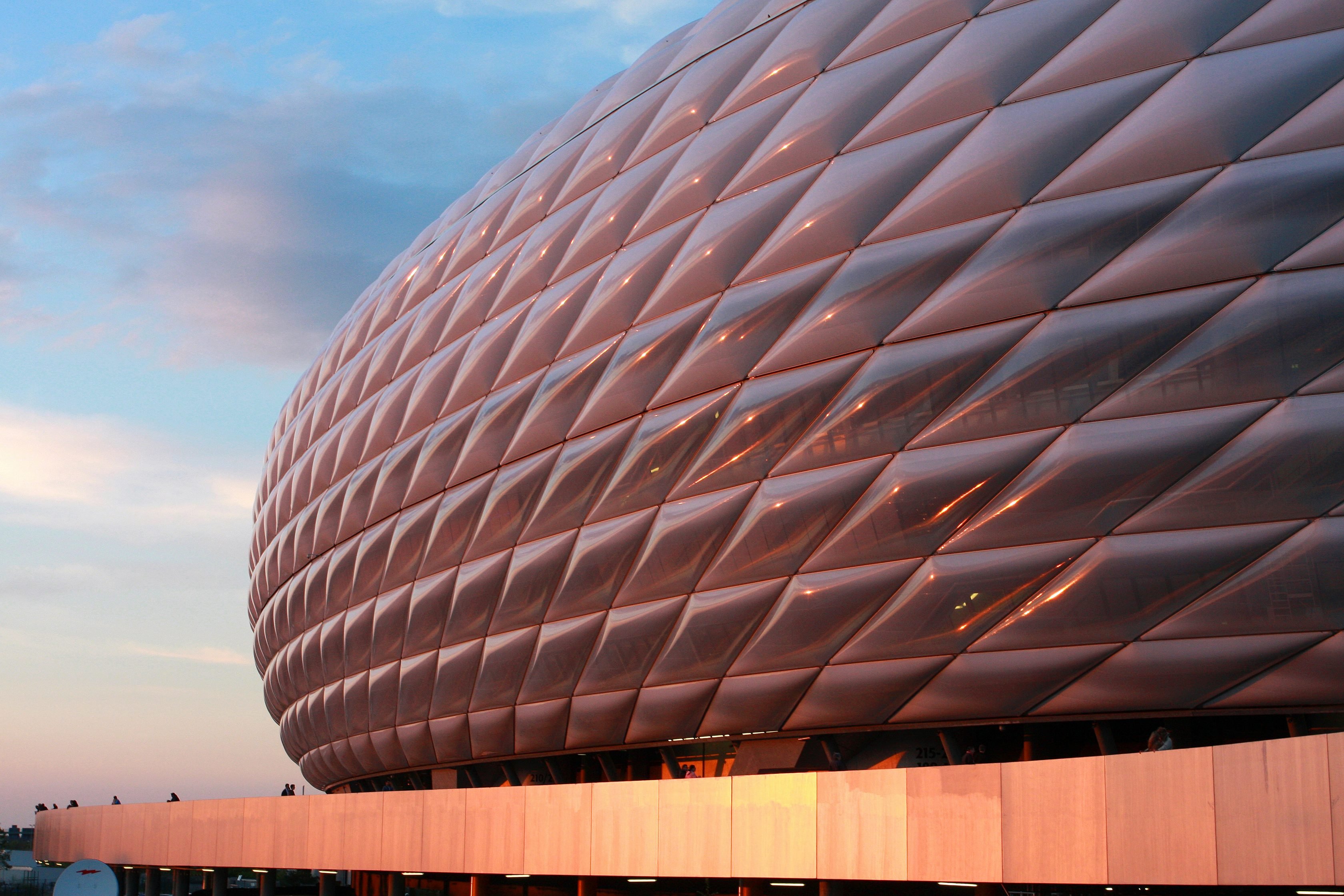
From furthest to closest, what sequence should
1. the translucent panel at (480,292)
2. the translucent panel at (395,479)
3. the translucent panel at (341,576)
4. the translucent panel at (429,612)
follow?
the translucent panel at (341,576)
the translucent panel at (395,479)
the translucent panel at (480,292)
the translucent panel at (429,612)

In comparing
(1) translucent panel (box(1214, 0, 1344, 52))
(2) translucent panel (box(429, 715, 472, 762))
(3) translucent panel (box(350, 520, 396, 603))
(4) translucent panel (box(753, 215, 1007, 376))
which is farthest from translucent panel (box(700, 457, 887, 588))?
(3) translucent panel (box(350, 520, 396, 603))

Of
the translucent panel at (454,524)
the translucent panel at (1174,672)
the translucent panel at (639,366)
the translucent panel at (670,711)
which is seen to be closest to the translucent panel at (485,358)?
the translucent panel at (454,524)

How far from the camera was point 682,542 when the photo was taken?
18.3 metres

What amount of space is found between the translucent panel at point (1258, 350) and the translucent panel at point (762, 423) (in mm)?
3864

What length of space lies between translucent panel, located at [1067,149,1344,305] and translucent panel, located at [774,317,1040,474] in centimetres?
139

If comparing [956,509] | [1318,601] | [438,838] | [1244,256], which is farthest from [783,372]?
[438,838]

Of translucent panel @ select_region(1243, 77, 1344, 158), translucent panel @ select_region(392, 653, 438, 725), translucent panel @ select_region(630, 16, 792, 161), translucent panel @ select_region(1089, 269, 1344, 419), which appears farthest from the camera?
translucent panel @ select_region(392, 653, 438, 725)

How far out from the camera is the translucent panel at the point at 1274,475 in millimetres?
13055

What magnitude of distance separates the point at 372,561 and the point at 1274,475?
729 inches

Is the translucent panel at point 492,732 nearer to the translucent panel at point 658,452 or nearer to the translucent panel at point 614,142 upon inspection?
the translucent panel at point 658,452

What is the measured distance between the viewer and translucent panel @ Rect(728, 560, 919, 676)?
52.0ft

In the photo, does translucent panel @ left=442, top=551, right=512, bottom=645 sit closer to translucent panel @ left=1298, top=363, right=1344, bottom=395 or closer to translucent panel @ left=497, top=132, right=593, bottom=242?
translucent panel @ left=497, top=132, right=593, bottom=242

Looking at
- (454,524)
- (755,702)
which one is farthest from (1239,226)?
(454,524)

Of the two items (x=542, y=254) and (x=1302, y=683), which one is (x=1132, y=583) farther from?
(x=542, y=254)
